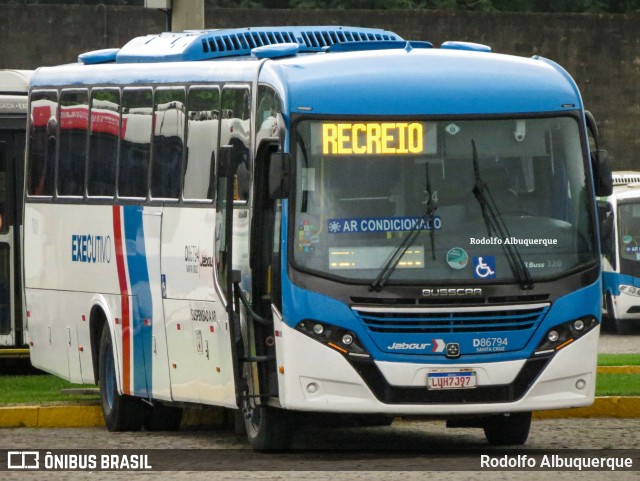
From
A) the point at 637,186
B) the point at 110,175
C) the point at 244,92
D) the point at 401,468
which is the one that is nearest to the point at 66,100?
the point at 110,175

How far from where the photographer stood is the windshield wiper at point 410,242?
40.0 feet

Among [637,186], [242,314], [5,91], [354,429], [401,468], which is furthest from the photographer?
[637,186]

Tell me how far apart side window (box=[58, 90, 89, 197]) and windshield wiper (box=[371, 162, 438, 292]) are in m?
4.68

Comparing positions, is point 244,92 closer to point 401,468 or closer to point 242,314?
point 242,314

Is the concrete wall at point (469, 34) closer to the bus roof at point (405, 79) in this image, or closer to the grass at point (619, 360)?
the grass at point (619, 360)

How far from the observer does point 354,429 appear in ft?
50.2

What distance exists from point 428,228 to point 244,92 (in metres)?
1.87

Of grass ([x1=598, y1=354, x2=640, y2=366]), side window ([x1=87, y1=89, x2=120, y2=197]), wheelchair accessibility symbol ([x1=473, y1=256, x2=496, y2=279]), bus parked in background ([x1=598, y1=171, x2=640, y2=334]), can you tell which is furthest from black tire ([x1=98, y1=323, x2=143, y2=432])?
bus parked in background ([x1=598, y1=171, x2=640, y2=334])

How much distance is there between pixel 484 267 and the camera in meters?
12.4

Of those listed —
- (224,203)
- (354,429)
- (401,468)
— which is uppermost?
(224,203)

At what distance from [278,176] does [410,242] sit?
37.2 inches

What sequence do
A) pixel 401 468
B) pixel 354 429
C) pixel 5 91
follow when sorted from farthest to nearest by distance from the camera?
pixel 5 91 → pixel 354 429 → pixel 401 468

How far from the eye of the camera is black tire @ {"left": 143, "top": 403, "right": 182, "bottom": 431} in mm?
15719

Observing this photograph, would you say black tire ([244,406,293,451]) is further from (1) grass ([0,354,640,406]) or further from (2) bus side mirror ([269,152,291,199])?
(1) grass ([0,354,640,406])
